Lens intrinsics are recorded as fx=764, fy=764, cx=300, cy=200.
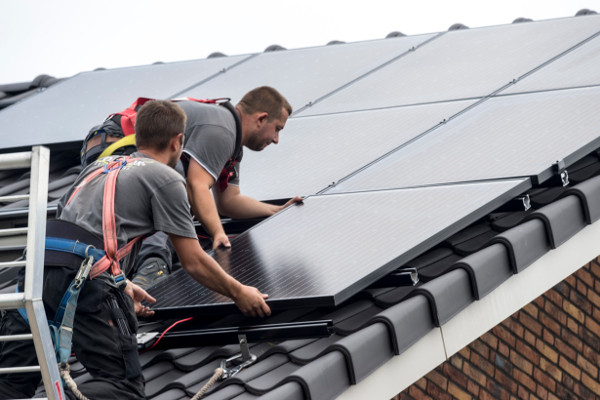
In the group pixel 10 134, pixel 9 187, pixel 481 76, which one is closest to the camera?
pixel 481 76

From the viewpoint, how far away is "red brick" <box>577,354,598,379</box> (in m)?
5.66

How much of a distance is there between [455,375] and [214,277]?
1.85m

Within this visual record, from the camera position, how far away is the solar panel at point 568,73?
5.58 metres

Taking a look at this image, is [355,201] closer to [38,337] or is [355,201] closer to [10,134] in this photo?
[38,337]

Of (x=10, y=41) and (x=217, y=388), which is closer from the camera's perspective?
(x=217, y=388)

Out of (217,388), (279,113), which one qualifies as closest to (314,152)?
(279,113)

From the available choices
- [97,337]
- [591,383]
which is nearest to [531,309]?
[591,383]

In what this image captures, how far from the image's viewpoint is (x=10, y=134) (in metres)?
7.75

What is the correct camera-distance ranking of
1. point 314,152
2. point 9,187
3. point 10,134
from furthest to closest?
1. point 10,134
2. point 9,187
3. point 314,152

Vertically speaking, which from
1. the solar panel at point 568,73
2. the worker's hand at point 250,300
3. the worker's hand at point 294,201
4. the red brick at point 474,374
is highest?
the solar panel at point 568,73

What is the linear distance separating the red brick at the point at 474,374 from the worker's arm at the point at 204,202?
5.47 feet

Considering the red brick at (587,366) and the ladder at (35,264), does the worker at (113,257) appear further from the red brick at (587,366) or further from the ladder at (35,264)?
the red brick at (587,366)

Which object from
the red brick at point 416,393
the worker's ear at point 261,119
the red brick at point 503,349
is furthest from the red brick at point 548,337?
the worker's ear at point 261,119

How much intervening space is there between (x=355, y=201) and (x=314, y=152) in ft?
3.62
